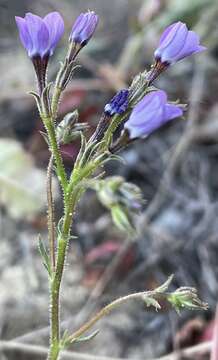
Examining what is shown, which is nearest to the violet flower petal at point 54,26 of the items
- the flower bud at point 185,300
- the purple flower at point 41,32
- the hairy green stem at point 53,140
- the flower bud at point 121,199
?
the purple flower at point 41,32

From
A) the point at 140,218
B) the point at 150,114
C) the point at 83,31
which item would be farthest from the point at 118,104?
the point at 140,218

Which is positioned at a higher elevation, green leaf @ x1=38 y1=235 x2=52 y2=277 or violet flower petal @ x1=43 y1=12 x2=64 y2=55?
violet flower petal @ x1=43 y1=12 x2=64 y2=55

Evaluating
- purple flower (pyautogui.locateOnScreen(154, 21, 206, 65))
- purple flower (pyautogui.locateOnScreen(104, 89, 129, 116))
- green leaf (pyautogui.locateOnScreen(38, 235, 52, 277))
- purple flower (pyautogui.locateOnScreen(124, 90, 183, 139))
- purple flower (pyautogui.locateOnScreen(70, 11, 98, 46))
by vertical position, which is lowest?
green leaf (pyautogui.locateOnScreen(38, 235, 52, 277))

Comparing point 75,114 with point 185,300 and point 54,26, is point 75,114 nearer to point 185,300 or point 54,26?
point 54,26

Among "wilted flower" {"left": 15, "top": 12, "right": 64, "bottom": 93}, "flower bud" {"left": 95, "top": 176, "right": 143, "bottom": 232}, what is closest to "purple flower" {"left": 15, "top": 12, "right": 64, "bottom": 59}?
"wilted flower" {"left": 15, "top": 12, "right": 64, "bottom": 93}

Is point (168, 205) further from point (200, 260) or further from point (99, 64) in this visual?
point (99, 64)

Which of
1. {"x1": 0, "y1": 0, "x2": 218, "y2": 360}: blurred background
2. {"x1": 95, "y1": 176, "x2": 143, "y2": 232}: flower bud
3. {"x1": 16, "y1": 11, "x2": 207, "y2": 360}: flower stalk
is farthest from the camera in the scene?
{"x1": 0, "y1": 0, "x2": 218, "y2": 360}: blurred background

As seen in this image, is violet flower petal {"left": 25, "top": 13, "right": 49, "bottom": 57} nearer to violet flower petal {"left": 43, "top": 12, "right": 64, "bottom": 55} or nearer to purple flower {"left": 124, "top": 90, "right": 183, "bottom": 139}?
violet flower petal {"left": 43, "top": 12, "right": 64, "bottom": 55}

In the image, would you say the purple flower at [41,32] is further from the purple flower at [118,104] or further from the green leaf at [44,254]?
the green leaf at [44,254]
